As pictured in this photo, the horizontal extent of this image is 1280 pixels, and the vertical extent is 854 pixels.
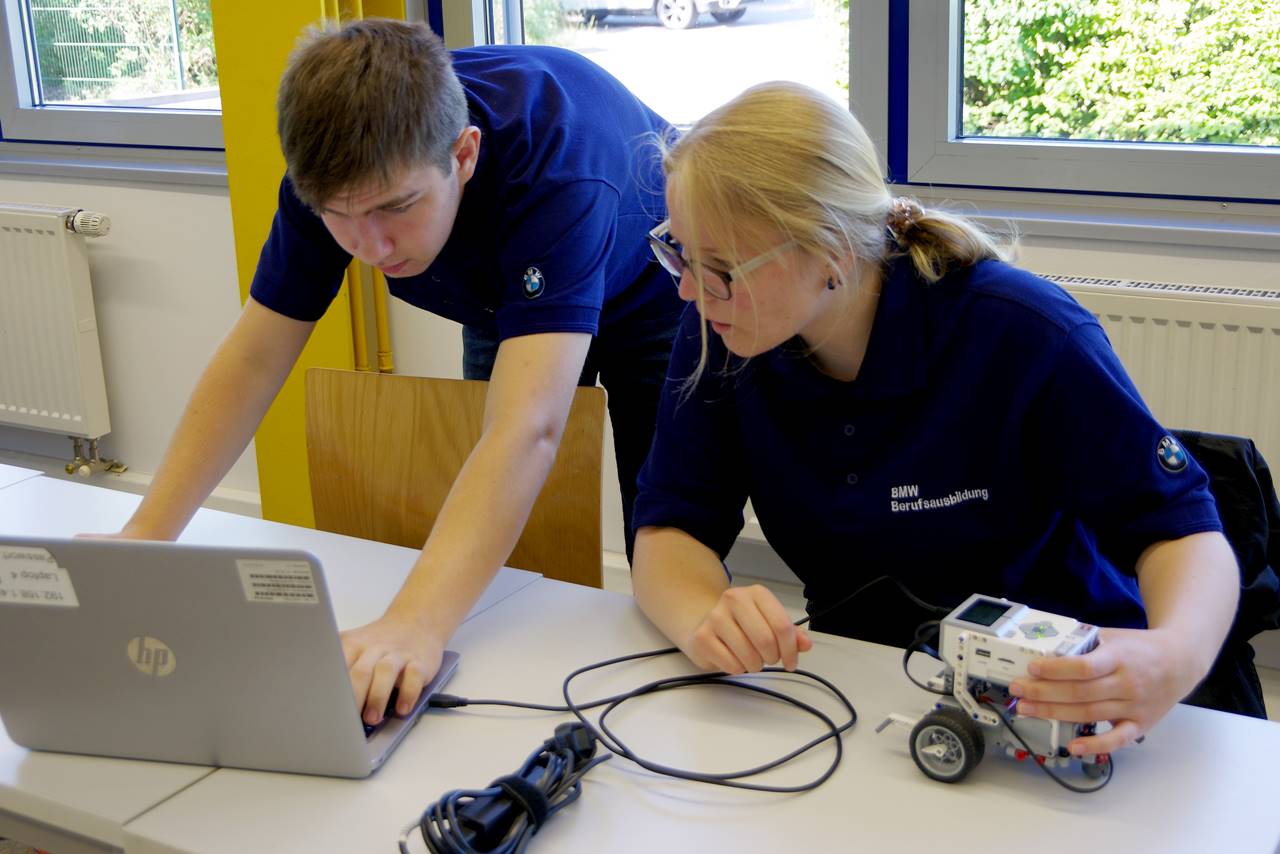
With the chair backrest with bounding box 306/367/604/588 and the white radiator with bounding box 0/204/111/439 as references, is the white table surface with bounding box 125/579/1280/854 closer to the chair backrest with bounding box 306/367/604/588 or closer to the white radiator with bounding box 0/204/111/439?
the chair backrest with bounding box 306/367/604/588

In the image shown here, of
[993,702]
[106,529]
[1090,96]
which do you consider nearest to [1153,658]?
[993,702]

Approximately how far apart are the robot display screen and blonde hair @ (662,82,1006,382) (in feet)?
1.16

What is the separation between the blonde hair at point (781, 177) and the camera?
115 centimetres

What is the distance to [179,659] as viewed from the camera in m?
1.00

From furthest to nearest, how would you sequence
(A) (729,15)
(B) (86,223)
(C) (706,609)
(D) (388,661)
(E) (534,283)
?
(B) (86,223)
(A) (729,15)
(E) (534,283)
(C) (706,609)
(D) (388,661)

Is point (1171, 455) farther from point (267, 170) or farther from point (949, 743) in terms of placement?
point (267, 170)

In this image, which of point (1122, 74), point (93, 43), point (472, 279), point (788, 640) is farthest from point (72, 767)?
point (93, 43)

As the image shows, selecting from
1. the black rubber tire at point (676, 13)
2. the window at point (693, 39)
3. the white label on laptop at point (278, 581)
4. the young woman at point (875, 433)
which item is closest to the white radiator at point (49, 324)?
the window at point (693, 39)

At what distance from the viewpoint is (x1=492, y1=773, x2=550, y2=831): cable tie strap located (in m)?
0.95

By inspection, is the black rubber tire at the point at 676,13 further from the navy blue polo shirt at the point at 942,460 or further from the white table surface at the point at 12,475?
the white table surface at the point at 12,475

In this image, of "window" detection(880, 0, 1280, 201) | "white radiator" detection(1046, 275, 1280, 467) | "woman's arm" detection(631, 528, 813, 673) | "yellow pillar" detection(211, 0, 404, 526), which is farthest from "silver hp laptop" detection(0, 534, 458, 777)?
"yellow pillar" detection(211, 0, 404, 526)

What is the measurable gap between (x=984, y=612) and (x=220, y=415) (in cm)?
96

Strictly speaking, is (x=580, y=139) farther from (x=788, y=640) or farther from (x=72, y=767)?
(x=72, y=767)

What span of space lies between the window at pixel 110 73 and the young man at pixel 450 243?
1863mm
